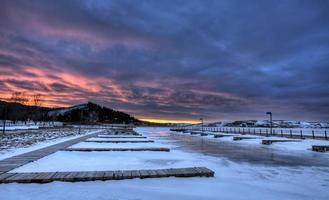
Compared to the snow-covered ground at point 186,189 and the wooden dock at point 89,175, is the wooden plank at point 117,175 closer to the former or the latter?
the wooden dock at point 89,175

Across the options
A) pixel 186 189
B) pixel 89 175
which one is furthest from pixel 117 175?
pixel 186 189

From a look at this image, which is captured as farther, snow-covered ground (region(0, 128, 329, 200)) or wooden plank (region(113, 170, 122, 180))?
wooden plank (region(113, 170, 122, 180))

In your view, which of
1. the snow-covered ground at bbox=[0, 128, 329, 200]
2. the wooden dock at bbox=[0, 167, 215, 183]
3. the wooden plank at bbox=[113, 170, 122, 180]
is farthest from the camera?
the wooden plank at bbox=[113, 170, 122, 180]

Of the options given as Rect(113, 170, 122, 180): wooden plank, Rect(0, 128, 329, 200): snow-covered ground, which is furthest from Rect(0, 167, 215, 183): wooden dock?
Rect(0, 128, 329, 200): snow-covered ground

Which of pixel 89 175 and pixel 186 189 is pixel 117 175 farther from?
pixel 186 189

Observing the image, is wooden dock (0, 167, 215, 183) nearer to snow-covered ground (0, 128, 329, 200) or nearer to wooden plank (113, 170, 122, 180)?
wooden plank (113, 170, 122, 180)

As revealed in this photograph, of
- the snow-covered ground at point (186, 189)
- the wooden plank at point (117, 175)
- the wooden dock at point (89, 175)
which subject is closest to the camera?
the snow-covered ground at point (186, 189)

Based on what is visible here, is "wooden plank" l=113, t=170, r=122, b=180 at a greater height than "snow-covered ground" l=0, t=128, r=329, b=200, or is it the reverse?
"wooden plank" l=113, t=170, r=122, b=180

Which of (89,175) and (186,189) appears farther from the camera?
(89,175)

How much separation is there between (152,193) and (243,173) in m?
4.81

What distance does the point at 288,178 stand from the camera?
32.9ft

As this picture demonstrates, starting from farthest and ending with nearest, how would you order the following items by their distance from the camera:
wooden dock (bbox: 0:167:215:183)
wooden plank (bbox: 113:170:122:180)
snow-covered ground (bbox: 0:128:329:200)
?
wooden plank (bbox: 113:170:122:180)
wooden dock (bbox: 0:167:215:183)
snow-covered ground (bbox: 0:128:329:200)

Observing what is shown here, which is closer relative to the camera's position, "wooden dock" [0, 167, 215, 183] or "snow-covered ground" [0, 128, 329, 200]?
Result: "snow-covered ground" [0, 128, 329, 200]

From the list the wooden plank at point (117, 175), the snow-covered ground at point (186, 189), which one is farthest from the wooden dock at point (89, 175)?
the snow-covered ground at point (186, 189)
